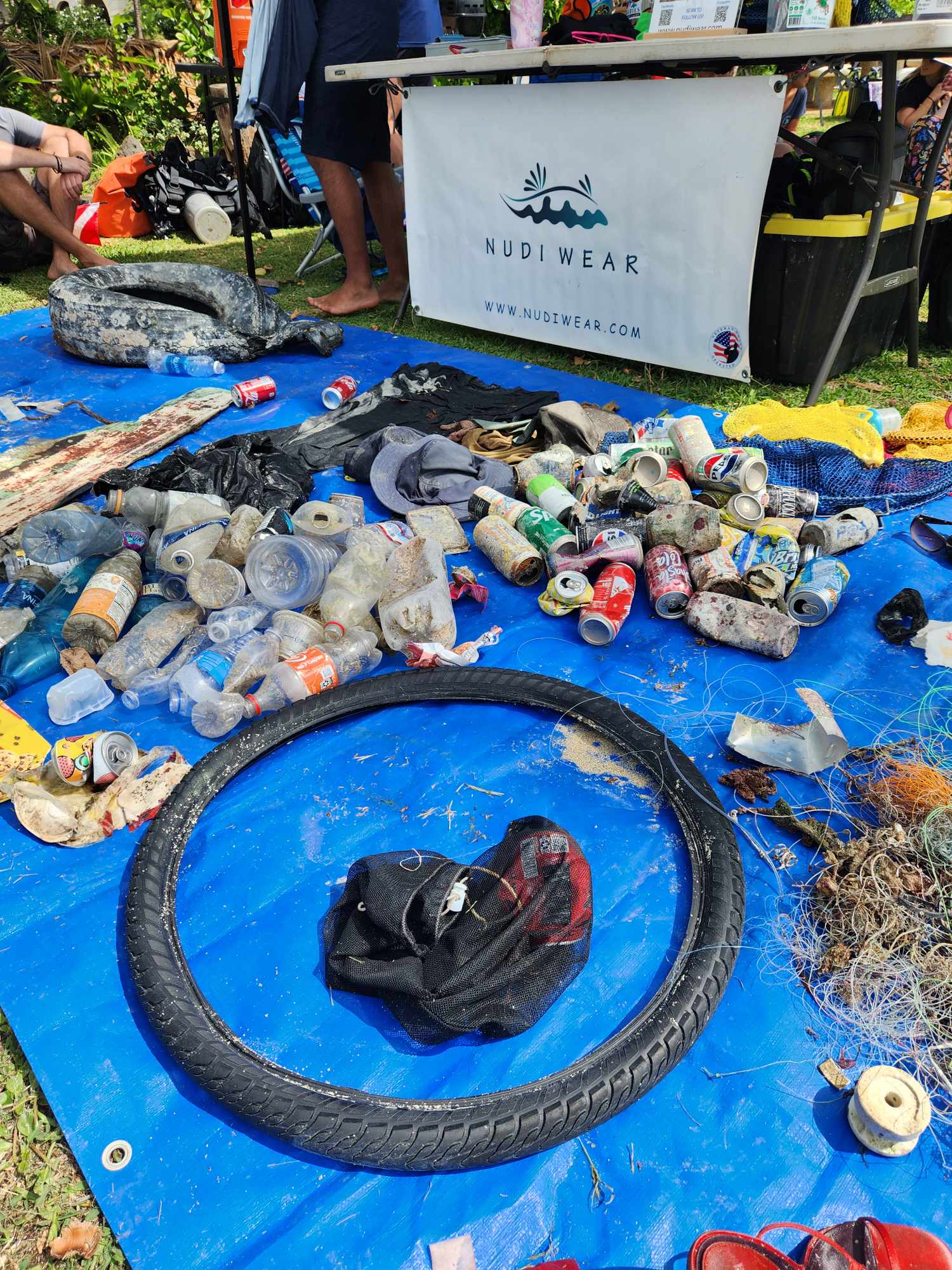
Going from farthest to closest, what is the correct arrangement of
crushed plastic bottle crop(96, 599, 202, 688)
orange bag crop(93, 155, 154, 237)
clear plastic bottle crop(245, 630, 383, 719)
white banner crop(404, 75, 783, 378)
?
orange bag crop(93, 155, 154, 237) < white banner crop(404, 75, 783, 378) < crushed plastic bottle crop(96, 599, 202, 688) < clear plastic bottle crop(245, 630, 383, 719)

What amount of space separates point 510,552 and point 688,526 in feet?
2.17

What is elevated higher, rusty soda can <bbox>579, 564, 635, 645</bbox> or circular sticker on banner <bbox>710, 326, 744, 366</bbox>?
circular sticker on banner <bbox>710, 326, 744, 366</bbox>

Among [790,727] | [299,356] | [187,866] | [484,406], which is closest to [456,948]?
[187,866]

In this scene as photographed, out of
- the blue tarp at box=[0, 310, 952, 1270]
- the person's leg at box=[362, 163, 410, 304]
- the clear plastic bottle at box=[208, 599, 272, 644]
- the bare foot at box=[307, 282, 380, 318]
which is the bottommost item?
the blue tarp at box=[0, 310, 952, 1270]

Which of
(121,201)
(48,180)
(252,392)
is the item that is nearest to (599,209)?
(252,392)

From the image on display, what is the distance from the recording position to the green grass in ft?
14.7

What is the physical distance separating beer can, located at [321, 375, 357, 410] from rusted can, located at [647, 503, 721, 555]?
7.57 ft

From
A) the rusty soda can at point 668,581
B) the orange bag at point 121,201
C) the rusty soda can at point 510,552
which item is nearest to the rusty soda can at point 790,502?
the rusty soda can at point 668,581

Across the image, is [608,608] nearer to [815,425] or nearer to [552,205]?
[815,425]

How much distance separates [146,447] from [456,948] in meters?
3.33

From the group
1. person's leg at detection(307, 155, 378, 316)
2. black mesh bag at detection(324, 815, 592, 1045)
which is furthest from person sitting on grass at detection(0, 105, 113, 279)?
black mesh bag at detection(324, 815, 592, 1045)

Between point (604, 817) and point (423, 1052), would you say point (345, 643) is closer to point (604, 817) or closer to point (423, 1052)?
point (604, 817)

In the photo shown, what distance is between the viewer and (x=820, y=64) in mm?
3881

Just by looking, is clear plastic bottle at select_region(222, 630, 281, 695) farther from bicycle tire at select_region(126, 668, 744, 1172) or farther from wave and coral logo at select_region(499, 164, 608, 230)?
wave and coral logo at select_region(499, 164, 608, 230)
